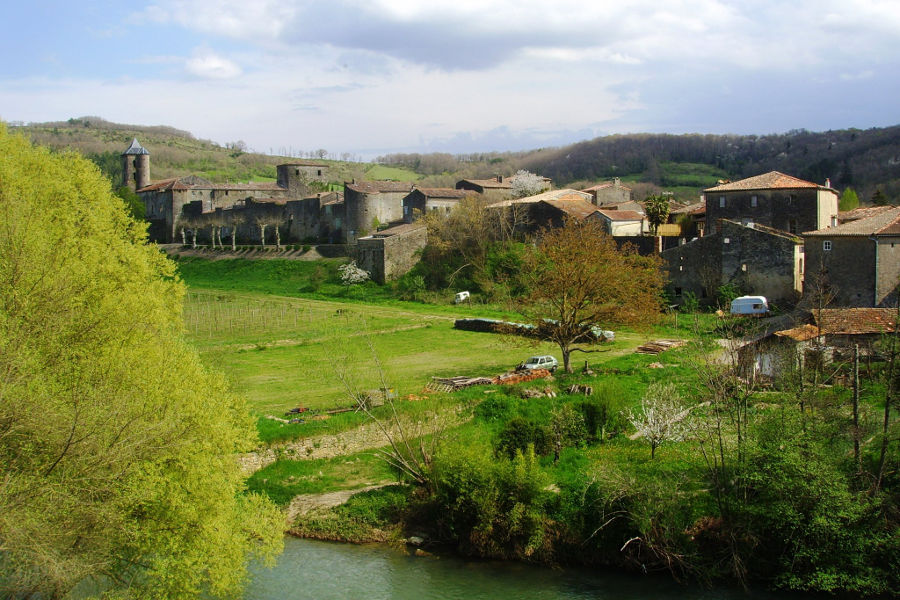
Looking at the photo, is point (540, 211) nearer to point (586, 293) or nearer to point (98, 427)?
point (586, 293)

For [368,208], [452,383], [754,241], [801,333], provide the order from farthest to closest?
[368,208], [754,241], [452,383], [801,333]

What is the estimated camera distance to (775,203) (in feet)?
132

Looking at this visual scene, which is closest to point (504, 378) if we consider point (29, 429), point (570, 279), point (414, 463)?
point (570, 279)

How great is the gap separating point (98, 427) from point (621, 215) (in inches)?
1527

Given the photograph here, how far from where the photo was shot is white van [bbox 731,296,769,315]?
35938mm

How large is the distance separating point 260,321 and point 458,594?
25502mm

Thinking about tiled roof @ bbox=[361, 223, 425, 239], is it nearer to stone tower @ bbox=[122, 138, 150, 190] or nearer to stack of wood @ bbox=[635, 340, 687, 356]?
stack of wood @ bbox=[635, 340, 687, 356]

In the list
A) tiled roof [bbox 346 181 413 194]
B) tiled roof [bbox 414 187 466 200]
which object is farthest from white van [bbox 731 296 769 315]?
tiled roof [bbox 346 181 413 194]

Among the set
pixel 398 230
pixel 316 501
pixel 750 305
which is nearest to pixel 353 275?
pixel 398 230

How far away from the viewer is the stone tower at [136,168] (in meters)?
80.1

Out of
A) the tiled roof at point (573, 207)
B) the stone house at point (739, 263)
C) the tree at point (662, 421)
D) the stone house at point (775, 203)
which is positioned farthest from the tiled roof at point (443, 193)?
the tree at point (662, 421)

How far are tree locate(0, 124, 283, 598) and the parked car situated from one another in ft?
45.9

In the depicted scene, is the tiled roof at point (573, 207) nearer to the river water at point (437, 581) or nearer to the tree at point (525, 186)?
the tree at point (525, 186)

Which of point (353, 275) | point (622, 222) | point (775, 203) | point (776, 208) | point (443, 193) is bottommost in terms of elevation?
point (353, 275)
